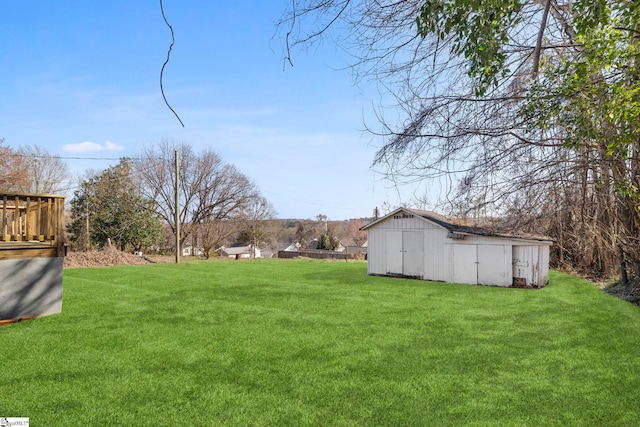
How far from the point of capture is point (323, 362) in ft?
13.8

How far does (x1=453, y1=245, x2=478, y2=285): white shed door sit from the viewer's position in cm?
1109

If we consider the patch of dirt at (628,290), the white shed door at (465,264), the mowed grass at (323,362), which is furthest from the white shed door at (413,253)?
the patch of dirt at (628,290)

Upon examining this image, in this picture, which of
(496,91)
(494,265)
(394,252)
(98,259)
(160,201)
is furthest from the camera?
(160,201)

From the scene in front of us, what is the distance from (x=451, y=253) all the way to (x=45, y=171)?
23705mm

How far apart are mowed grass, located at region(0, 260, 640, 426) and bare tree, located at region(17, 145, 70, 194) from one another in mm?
18064

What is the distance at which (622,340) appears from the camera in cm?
517

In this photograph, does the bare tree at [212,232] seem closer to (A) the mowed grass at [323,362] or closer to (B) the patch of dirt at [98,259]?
(B) the patch of dirt at [98,259]

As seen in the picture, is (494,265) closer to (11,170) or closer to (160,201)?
(160,201)

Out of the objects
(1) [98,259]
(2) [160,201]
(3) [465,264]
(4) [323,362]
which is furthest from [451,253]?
(2) [160,201]

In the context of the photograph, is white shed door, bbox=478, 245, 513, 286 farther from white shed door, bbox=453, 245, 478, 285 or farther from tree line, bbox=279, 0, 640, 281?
tree line, bbox=279, 0, 640, 281

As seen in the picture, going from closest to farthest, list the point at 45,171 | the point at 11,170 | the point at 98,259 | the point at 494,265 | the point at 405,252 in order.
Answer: the point at 494,265 < the point at 405,252 < the point at 98,259 < the point at 11,170 < the point at 45,171

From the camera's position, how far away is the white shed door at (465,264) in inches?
437

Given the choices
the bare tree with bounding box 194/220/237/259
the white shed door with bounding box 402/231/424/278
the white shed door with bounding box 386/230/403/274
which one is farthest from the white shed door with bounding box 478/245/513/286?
the bare tree with bounding box 194/220/237/259

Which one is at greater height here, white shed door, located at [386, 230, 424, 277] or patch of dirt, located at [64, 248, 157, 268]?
white shed door, located at [386, 230, 424, 277]
